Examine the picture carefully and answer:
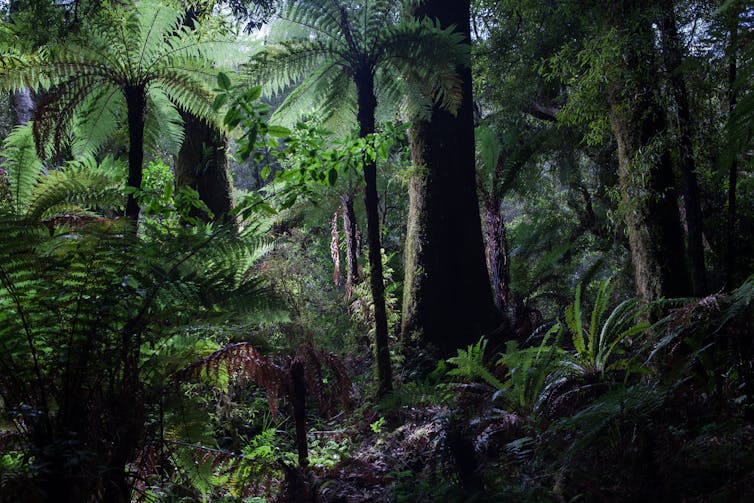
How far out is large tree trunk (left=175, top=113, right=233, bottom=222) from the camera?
6387 mm

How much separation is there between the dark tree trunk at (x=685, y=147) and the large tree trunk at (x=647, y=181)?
7.2 inches

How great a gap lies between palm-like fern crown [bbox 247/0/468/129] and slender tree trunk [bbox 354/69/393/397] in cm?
15

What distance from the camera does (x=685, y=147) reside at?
14.4 feet

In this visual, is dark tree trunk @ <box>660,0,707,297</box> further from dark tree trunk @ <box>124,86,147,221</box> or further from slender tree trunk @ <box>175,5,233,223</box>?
slender tree trunk @ <box>175,5,233,223</box>

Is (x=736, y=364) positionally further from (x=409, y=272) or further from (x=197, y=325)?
(x=409, y=272)

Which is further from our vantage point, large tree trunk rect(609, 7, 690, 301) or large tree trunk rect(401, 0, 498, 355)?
large tree trunk rect(401, 0, 498, 355)

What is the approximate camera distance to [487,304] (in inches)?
244

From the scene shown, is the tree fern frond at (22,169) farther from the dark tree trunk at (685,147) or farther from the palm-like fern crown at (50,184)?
the dark tree trunk at (685,147)

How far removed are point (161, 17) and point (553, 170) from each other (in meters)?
7.67

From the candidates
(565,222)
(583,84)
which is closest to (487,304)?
(583,84)

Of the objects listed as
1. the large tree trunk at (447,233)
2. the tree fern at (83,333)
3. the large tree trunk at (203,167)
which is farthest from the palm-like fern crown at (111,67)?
the large tree trunk at (447,233)

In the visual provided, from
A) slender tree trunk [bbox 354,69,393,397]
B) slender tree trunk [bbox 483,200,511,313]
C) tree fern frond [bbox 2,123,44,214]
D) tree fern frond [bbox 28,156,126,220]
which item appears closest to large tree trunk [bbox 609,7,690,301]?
slender tree trunk [bbox 354,69,393,397]

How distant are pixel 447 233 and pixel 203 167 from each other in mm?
2778

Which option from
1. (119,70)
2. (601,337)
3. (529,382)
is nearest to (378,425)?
(529,382)
